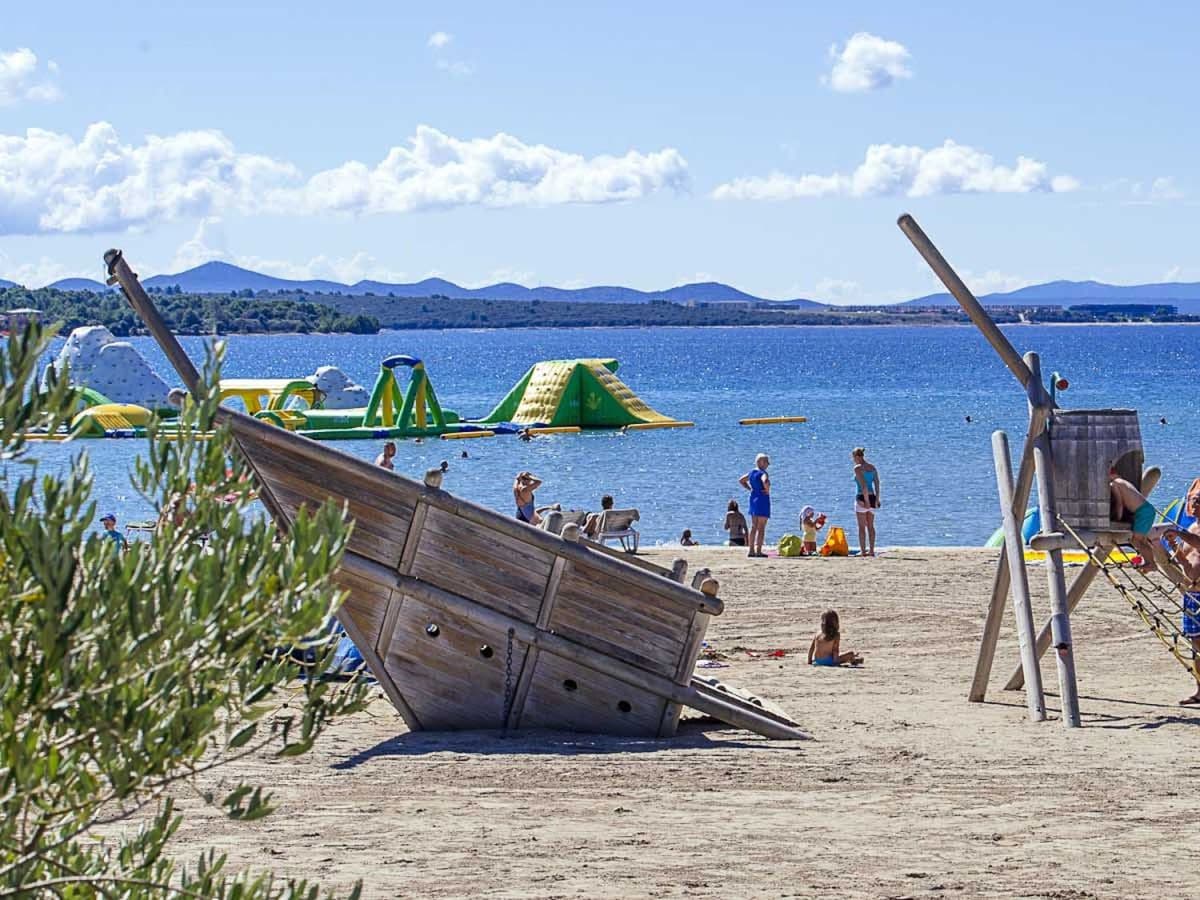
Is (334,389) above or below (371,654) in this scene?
below

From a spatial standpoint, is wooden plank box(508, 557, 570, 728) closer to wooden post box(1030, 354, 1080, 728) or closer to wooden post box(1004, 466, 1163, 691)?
wooden post box(1030, 354, 1080, 728)

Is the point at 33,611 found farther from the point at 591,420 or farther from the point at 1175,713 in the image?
the point at 591,420

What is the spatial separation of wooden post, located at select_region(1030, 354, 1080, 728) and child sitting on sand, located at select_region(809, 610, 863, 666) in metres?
1.75

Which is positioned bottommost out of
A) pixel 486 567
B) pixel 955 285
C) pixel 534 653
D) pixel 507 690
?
pixel 507 690

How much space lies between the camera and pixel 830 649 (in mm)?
11766

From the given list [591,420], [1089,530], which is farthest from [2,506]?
[591,420]

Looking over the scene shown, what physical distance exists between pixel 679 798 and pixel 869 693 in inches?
131

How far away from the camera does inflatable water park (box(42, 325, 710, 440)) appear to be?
4506 centimetres

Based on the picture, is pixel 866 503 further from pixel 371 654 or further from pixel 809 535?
pixel 371 654

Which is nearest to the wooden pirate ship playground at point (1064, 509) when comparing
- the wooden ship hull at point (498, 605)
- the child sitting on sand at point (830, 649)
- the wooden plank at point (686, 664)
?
the child sitting on sand at point (830, 649)

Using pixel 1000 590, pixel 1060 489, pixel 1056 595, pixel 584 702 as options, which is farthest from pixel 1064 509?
pixel 584 702

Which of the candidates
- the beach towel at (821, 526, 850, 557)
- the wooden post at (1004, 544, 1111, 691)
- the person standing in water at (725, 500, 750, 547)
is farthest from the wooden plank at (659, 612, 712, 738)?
the person standing in water at (725, 500, 750, 547)

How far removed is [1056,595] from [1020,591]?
0.24 metres

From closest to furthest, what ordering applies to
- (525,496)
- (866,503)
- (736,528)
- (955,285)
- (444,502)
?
(444,502)
(955,285)
(525,496)
(866,503)
(736,528)
